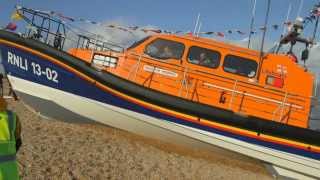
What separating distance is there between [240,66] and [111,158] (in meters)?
3.07

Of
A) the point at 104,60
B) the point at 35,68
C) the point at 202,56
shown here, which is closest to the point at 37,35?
the point at 35,68

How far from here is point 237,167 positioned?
322 inches

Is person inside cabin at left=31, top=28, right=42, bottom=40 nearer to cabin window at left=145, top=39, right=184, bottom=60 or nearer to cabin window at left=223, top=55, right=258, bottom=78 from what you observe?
cabin window at left=145, top=39, right=184, bottom=60

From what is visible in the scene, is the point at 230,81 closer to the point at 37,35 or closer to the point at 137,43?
the point at 137,43

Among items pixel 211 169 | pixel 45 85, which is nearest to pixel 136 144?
pixel 211 169

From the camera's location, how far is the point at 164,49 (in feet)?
27.8

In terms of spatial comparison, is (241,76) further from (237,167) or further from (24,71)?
(24,71)

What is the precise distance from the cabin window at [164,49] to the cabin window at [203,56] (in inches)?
8.7

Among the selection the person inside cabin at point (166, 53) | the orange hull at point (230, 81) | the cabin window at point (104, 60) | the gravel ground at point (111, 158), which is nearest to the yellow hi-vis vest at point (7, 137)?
the gravel ground at point (111, 158)

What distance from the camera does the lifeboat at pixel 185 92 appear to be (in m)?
7.49

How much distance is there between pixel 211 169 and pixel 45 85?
3.56 meters

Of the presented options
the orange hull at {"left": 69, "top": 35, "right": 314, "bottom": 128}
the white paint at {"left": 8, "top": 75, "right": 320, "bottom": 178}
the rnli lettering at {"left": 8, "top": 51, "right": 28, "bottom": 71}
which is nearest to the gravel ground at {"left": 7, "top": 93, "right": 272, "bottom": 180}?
the white paint at {"left": 8, "top": 75, "right": 320, "bottom": 178}

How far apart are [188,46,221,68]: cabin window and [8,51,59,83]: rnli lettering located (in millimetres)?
2638

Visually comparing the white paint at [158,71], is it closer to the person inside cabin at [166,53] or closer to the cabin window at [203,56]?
the person inside cabin at [166,53]
